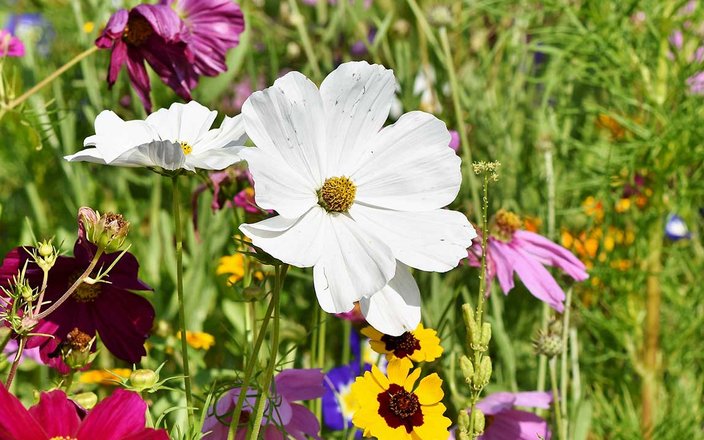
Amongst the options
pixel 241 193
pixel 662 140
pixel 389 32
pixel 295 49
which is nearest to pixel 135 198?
pixel 295 49

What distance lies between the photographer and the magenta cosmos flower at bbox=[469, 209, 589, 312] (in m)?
0.66

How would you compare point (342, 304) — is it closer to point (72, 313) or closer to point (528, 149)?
point (72, 313)

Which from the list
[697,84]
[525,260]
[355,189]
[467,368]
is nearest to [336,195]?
[355,189]

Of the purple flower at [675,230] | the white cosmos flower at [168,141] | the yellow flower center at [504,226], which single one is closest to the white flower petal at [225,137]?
the white cosmos flower at [168,141]

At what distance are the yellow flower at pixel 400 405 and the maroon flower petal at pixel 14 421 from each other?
19cm

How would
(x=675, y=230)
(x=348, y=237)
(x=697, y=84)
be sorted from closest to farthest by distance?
(x=348, y=237)
(x=697, y=84)
(x=675, y=230)

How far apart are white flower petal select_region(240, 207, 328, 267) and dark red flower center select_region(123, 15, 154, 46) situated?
1.01 feet

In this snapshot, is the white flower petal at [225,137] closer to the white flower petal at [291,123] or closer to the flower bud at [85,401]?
the white flower petal at [291,123]

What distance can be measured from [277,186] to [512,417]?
13.2 inches

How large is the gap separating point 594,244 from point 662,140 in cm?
20

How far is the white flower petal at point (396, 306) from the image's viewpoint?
19.6 inches

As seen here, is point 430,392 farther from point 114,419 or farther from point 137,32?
point 137,32

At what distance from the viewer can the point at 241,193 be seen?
0.82 m

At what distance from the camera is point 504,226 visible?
29.5 inches
